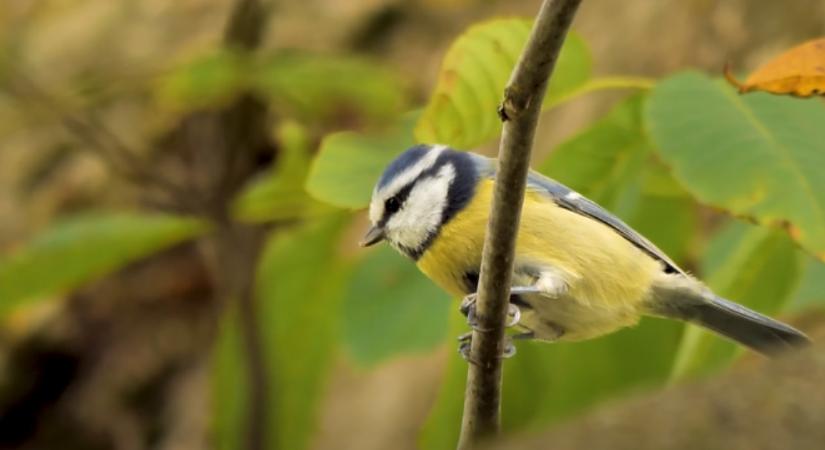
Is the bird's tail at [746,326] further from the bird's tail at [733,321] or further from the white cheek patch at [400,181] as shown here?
the white cheek patch at [400,181]

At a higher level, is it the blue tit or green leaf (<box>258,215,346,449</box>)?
green leaf (<box>258,215,346,449</box>)

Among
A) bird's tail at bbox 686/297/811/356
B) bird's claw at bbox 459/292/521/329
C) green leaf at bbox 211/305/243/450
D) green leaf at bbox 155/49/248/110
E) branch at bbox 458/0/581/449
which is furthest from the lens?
green leaf at bbox 211/305/243/450

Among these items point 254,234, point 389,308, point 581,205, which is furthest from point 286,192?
point 254,234

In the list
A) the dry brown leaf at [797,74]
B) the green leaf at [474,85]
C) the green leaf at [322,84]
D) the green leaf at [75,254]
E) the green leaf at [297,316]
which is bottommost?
the dry brown leaf at [797,74]

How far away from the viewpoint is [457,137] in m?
1.21

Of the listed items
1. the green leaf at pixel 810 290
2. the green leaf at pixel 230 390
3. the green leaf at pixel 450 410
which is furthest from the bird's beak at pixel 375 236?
the green leaf at pixel 230 390

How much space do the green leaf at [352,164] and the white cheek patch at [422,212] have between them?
0.04 metres

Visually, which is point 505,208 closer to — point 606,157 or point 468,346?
point 468,346

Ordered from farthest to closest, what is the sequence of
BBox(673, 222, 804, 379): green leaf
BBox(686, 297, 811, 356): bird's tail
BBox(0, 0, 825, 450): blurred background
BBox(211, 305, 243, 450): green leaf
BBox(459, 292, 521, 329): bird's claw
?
BBox(211, 305, 243, 450): green leaf → BBox(0, 0, 825, 450): blurred background → BBox(673, 222, 804, 379): green leaf → BBox(686, 297, 811, 356): bird's tail → BBox(459, 292, 521, 329): bird's claw

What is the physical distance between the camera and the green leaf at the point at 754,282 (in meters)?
1.32

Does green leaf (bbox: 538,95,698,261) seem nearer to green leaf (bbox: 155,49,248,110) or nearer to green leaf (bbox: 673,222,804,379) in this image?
green leaf (bbox: 673,222,804,379)

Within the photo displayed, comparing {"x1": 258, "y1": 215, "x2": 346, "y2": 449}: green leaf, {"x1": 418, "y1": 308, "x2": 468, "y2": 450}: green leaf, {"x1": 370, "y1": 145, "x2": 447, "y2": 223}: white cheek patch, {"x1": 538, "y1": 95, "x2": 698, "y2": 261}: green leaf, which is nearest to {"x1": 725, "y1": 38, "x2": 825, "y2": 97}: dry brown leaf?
{"x1": 538, "y1": 95, "x2": 698, "y2": 261}: green leaf

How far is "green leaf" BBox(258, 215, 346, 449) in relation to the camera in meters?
1.84

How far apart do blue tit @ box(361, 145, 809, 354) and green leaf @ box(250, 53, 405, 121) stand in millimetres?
590
